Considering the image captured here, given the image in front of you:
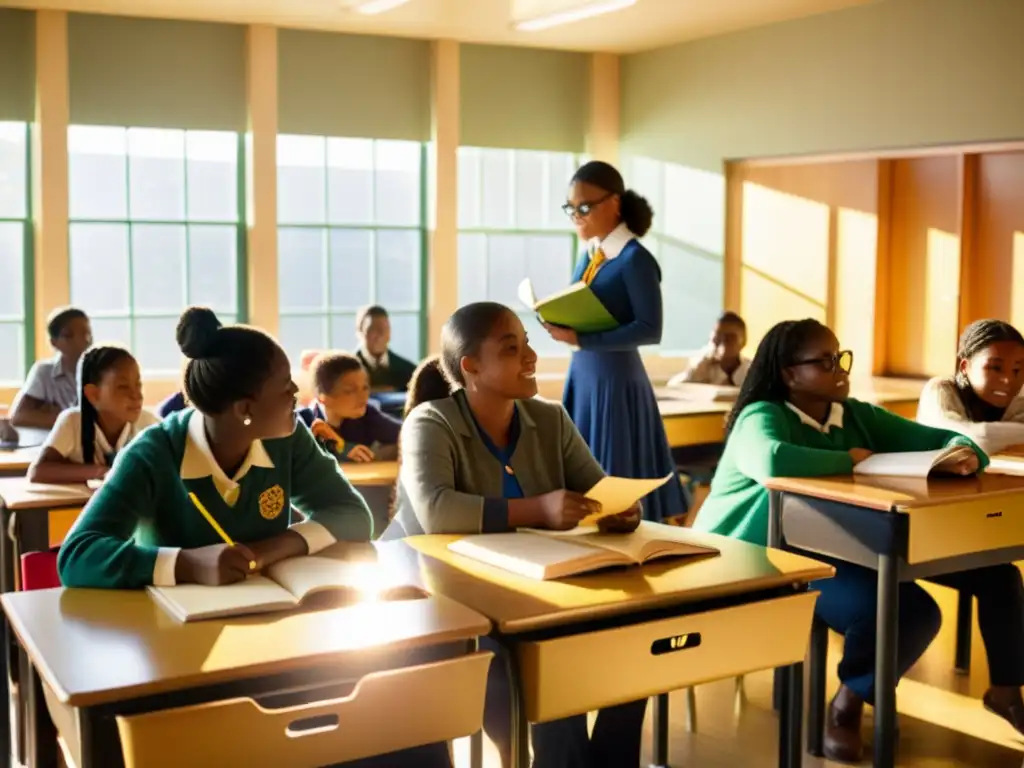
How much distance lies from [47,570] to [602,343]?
1.90 m

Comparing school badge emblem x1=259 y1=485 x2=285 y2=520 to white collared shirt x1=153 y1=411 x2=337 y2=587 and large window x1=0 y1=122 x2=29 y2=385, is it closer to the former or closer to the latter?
white collared shirt x1=153 y1=411 x2=337 y2=587

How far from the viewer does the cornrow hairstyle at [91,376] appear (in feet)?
12.0

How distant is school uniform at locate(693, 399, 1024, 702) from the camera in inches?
127

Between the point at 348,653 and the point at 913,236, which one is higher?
the point at 913,236

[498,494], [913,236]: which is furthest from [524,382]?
[913,236]

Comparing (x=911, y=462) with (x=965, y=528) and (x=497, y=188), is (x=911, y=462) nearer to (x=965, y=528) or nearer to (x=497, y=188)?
(x=965, y=528)

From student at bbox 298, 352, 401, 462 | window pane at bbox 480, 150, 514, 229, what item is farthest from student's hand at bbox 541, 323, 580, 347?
window pane at bbox 480, 150, 514, 229

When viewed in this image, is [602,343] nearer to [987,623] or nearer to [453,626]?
[987,623]

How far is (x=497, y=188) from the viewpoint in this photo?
9008 mm

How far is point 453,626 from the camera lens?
191 cm

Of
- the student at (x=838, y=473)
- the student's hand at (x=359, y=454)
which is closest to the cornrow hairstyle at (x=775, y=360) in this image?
the student at (x=838, y=473)

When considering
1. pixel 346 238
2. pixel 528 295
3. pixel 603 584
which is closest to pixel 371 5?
pixel 346 238

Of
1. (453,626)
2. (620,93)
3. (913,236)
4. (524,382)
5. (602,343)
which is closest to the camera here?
(453,626)

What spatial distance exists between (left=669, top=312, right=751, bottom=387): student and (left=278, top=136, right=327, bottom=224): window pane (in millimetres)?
2814
